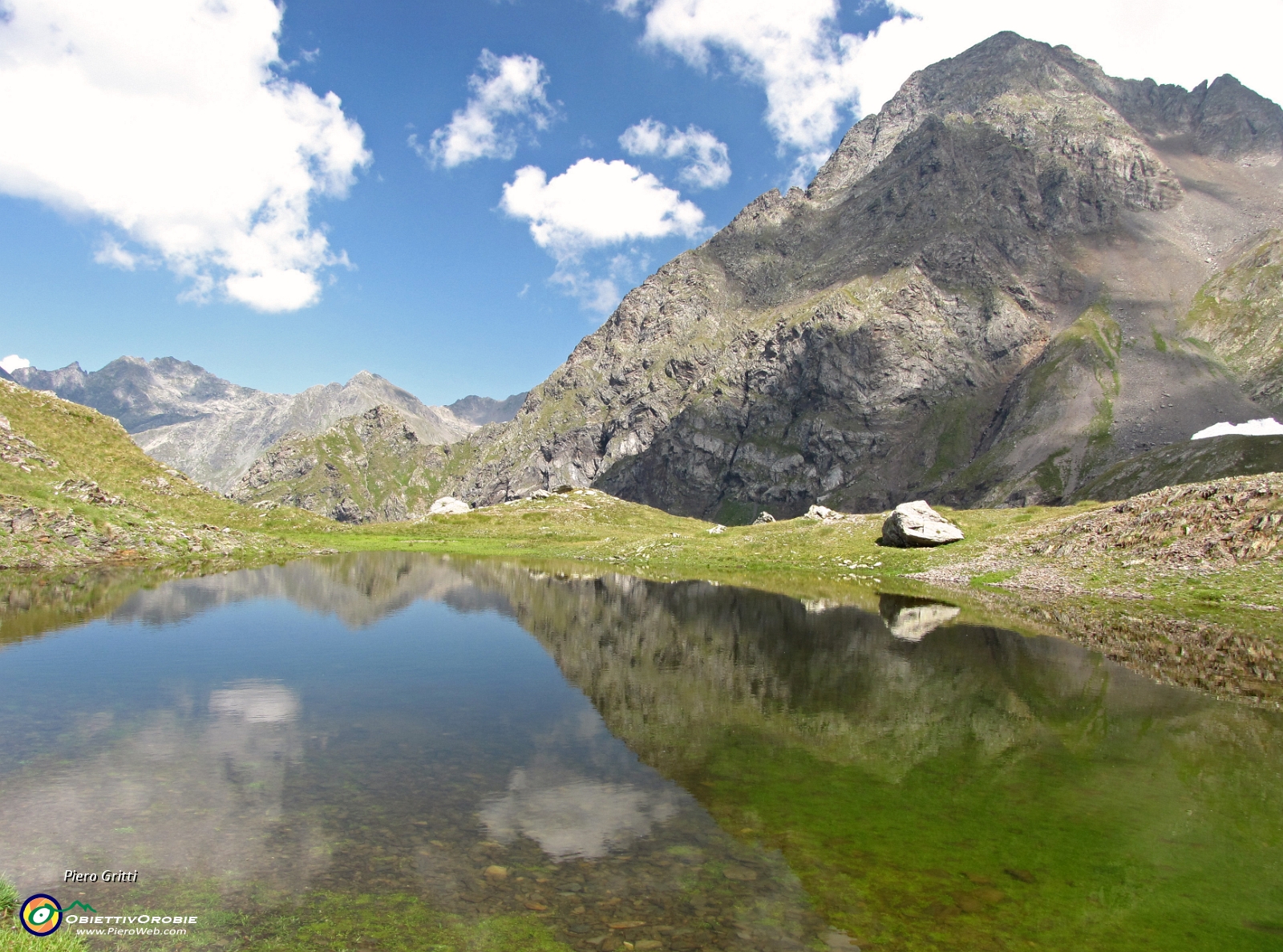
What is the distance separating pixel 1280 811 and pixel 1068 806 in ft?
15.1

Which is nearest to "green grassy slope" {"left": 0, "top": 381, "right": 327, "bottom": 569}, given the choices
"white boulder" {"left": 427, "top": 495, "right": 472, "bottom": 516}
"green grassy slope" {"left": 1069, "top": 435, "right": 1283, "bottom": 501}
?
"white boulder" {"left": 427, "top": 495, "right": 472, "bottom": 516}

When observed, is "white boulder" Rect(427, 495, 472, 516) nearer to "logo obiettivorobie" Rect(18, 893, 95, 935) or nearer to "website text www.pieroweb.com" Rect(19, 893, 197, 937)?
"website text www.pieroweb.com" Rect(19, 893, 197, 937)

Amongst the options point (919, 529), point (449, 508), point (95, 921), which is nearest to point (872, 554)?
point (919, 529)

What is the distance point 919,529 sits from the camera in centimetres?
7619

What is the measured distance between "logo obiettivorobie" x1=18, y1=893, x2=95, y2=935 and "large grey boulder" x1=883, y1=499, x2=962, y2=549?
75.3 m

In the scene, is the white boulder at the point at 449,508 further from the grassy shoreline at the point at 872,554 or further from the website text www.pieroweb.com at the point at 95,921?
the website text www.pieroweb.com at the point at 95,921

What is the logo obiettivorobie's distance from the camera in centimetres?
846

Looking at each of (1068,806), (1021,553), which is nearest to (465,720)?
(1068,806)

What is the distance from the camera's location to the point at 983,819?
13.9 m

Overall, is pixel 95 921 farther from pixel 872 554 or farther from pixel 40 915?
pixel 872 554

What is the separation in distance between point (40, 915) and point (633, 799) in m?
9.88

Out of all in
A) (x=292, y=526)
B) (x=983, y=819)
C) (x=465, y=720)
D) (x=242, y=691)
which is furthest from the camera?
(x=292, y=526)

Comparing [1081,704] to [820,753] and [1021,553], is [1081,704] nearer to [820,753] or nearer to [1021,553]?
[820,753]

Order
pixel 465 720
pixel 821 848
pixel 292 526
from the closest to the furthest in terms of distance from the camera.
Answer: pixel 821 848, pixel 465 720, pixel 292 526
